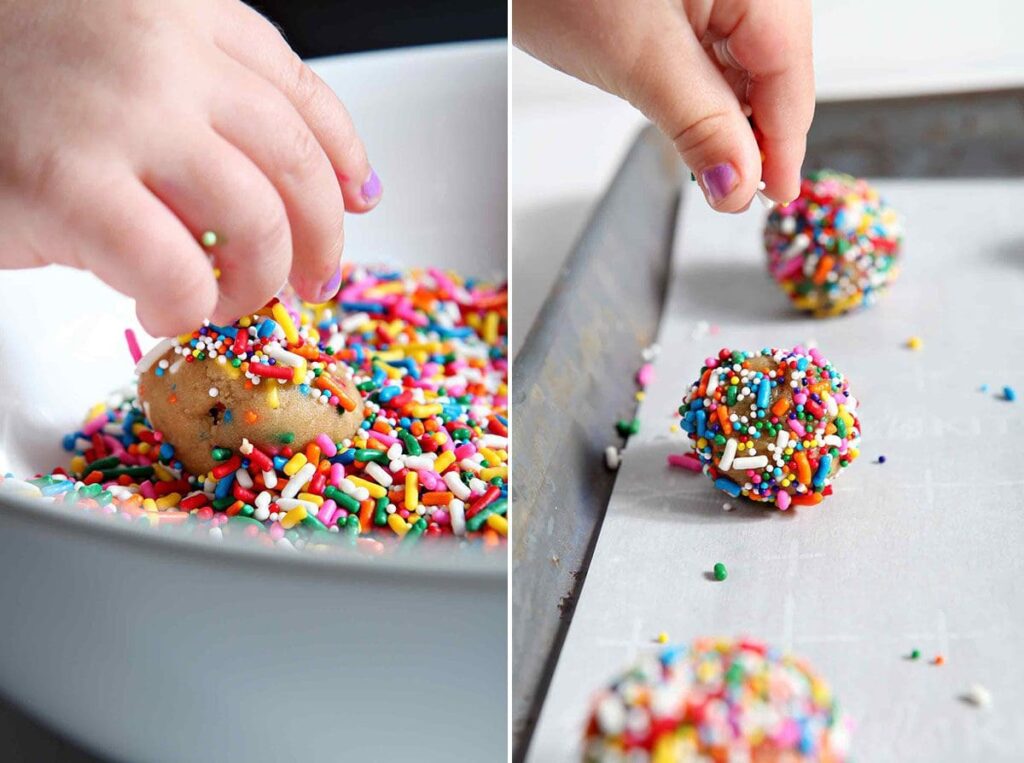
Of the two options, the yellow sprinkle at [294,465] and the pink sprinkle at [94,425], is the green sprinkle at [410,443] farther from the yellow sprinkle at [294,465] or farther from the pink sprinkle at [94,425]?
the pink sprinkle at [94,425]

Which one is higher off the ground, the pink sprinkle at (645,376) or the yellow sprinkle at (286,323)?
the yellow sprinkle at (286,323)

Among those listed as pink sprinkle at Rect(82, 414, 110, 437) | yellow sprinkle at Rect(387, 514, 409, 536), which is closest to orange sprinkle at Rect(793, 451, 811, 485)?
yellow sprinkle at Rect(387, 514, 409, 536)

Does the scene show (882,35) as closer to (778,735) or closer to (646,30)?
(646,30)

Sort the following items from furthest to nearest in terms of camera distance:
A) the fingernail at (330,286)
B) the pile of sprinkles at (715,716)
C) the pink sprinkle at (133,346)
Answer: the pink sprinkle at (133,346) → the fingernail at (330,286) → the pile of sprinkles at (715,716)

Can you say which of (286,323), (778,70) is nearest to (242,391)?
(286,323)

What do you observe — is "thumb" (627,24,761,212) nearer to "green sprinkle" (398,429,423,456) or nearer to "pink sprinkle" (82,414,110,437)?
"green sprinkle" (398,429,423,456)

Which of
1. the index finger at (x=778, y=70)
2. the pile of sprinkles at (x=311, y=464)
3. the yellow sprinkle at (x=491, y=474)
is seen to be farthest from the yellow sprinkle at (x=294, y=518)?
the index finger at (x=778, y=70)
